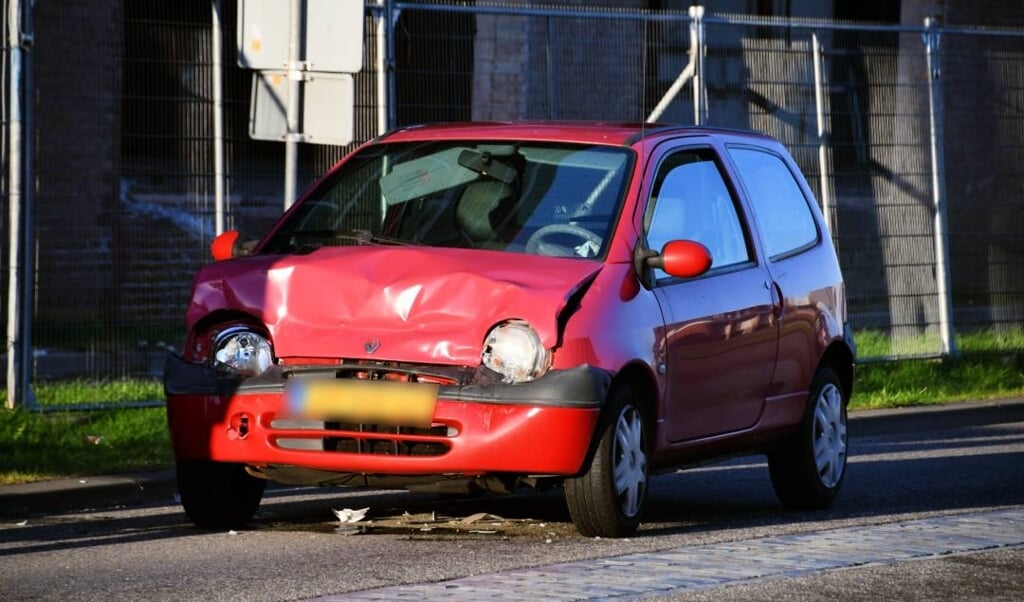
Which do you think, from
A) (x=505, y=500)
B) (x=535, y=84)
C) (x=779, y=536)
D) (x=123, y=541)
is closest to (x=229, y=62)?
(x=535, y=84)

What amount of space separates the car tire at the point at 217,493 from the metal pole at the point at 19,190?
11.8 feet

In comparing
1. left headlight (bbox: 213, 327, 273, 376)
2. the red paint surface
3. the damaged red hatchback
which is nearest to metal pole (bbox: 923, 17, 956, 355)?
the damaged red hatchback

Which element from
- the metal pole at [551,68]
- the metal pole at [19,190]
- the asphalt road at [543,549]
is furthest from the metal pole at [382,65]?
the asphalt road at [543,549]

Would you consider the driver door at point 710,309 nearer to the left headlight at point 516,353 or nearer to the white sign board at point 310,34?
the left headlight at point 516,353

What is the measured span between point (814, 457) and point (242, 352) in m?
2.95

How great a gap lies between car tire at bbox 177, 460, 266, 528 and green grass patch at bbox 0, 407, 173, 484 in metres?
1.57

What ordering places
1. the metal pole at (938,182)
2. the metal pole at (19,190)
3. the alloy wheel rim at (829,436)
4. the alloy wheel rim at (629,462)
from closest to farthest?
the alloy wheel rim at (629,462), the alloy wheel rim at (829,436), the metal pole at (19,190), the metal pole at (938,182)

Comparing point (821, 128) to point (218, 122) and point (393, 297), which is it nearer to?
point (218, 122)

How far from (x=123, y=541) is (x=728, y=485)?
346 centimetres

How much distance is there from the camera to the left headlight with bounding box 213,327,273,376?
8.18 meters

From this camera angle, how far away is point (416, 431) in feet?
25.8

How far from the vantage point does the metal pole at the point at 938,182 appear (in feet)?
53.7

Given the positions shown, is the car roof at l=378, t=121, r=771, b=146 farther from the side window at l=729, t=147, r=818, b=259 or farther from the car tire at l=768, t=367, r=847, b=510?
the car tire at l=768, t=367, r=847, b=510

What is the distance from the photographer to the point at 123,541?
8.44m
